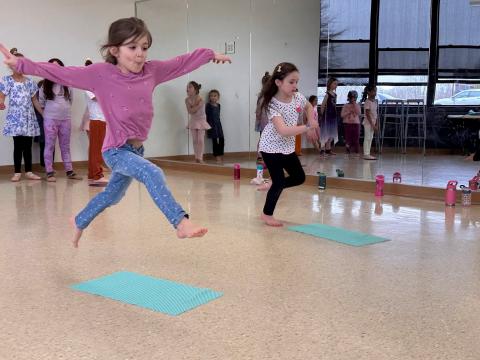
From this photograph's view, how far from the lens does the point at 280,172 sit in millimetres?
4238

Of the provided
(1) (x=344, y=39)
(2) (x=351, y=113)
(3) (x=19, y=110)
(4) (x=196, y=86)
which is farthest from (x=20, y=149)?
(1) (x=344, y=39)

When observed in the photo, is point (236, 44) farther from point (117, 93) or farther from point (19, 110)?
point (117, 93)

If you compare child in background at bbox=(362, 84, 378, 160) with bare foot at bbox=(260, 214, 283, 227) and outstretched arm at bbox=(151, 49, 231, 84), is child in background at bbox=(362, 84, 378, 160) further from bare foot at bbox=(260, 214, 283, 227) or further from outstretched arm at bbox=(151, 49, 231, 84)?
outstretched arm at bbox=(151, 49, 231, 84)

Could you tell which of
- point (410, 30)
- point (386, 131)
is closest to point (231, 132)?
point (386, 131)

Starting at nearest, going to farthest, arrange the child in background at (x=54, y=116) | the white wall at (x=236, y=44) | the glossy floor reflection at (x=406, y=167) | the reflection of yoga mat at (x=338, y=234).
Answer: the reflection of yoga mat at (x=338, y=234), the glossy floor reflection at (x=406, y=167), the child in background at (x=54, y=116), the white wall at (x=236, y=44)

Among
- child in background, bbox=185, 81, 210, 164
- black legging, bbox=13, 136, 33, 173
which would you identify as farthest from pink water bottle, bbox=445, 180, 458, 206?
black legging, bbox=13, 136, 33, 173

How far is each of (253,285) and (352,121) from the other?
4.60m

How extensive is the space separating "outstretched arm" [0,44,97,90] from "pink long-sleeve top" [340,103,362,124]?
4.64 meters

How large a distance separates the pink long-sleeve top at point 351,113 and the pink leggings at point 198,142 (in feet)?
7.58

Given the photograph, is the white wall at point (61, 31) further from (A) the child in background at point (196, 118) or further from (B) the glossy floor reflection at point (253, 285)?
(B) the glossy floor reflection at point (253, 285)

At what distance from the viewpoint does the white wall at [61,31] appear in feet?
24.3

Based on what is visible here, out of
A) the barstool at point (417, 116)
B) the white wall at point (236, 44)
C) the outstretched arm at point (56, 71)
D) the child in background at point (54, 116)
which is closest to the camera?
the outstretched arm at point (56, 71)

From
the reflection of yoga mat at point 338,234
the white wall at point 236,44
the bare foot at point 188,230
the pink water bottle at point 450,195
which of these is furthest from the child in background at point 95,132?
the bare foot at point 188,230

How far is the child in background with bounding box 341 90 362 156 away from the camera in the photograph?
686 cm
